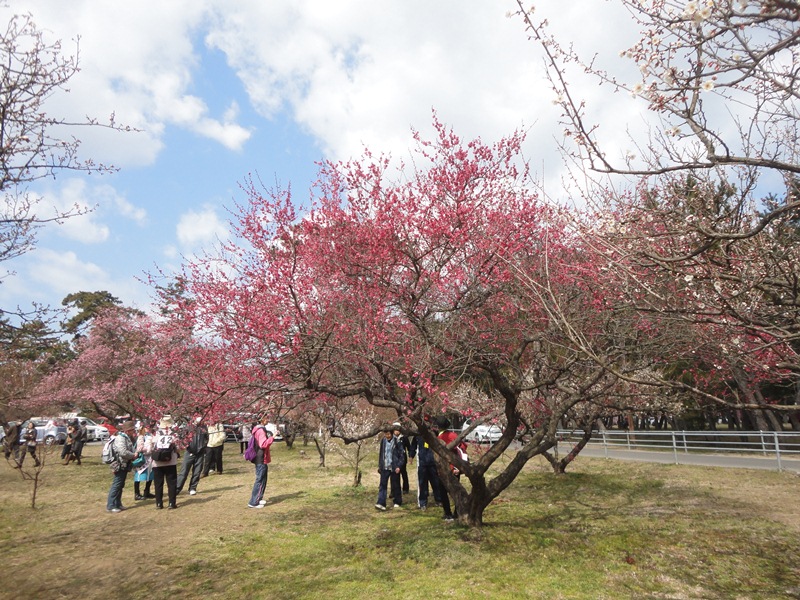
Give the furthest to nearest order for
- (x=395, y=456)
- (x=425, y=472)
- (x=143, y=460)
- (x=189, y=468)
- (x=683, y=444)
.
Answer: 1. (x=683, y=444)
2. (x=189, y=468)
3. (x=143, y=460)
4. (x=395, y=456)
5. (x=425, y=472)

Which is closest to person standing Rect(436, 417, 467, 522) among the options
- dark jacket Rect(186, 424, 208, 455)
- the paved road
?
dark jacket Rect(186, 424, 208, 455)

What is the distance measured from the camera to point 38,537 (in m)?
7.23

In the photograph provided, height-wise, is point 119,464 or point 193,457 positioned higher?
point 119,464

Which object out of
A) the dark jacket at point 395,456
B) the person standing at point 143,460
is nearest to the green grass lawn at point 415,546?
the person standing at point 143,460

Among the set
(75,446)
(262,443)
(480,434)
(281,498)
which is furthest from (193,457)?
(480,434)

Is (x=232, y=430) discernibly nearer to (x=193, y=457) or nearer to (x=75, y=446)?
(x=193, y=457)

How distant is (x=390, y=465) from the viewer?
9.25m

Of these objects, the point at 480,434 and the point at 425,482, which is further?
the point at 480,434

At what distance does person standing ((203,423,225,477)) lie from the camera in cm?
1302

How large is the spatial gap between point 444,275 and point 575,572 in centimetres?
419

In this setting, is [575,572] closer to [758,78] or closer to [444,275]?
[444,275]

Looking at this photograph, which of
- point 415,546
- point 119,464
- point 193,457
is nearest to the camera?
point 415,546

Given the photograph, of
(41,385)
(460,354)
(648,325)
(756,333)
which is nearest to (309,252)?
(460,354)

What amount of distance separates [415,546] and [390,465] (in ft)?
8.96
